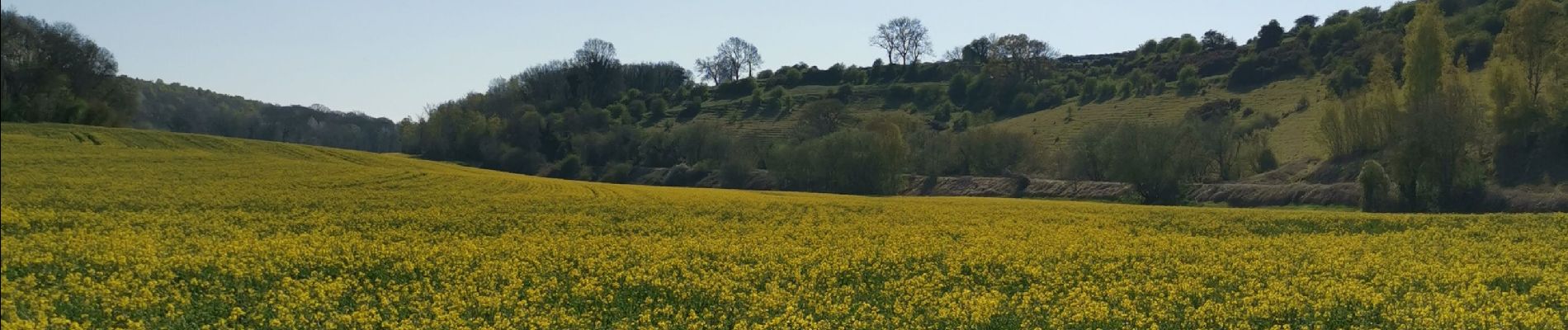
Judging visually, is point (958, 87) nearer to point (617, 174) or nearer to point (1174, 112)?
point (1174, 112)

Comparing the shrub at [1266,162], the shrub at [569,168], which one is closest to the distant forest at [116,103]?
the shrub at [569,168]

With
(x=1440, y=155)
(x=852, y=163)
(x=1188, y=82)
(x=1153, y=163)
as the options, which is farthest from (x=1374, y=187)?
(x=1188, y=82)

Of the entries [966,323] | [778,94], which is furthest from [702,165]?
[966,323]

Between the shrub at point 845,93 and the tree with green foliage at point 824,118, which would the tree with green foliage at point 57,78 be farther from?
the shrub at point 845,93

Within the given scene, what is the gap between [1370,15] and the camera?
14375cm

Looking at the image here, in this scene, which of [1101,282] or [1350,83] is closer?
[1101,282]

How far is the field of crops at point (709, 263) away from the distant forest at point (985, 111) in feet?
10.5

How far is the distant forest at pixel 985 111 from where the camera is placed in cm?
5356

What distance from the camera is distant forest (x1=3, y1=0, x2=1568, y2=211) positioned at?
5356cm

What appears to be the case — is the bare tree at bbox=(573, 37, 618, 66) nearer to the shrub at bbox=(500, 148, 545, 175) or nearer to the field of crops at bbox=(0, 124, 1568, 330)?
the shrub at bbox=(500, 148, 545, 175)

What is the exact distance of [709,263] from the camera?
61.2 ft

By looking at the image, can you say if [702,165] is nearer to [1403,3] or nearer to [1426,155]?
[1426,155]

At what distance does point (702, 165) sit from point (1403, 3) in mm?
98172

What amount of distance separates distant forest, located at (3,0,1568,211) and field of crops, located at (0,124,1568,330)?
3.20 meters
